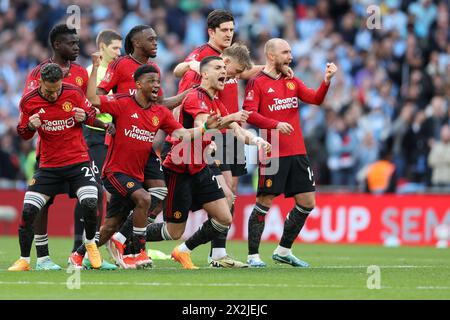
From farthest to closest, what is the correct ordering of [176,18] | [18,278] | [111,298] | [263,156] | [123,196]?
[176,18] → [263,156] → [123,196] → [18,278] → [111,298]

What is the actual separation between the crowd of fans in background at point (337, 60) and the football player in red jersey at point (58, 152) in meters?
10.9

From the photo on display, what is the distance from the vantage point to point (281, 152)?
47.8 ft

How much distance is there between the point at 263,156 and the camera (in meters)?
14.4

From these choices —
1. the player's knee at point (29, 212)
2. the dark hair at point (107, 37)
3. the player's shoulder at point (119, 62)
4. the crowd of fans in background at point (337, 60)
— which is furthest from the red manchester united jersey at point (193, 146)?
the crowd of fans in background at point (337, 60)

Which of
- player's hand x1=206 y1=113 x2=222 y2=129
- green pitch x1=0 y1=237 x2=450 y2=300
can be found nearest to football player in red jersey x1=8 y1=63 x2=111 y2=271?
green pitch x1=0 y1=237 x2=450 y2=300

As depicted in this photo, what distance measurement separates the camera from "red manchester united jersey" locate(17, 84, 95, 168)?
12992 mm

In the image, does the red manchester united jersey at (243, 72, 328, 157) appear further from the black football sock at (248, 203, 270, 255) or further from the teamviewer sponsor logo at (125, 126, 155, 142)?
the teamviewer sponsor logo at (125, 126, 155, 142)

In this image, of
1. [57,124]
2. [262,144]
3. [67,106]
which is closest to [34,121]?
[57,124]

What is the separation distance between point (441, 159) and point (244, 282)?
37.5 ft

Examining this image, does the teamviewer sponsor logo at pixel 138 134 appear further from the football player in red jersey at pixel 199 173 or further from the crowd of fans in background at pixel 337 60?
the crowd of fans in background at pixel 337 60

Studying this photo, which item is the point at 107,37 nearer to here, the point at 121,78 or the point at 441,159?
the point at 121,78
